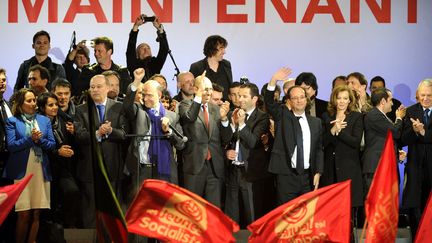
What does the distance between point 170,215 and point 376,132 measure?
143 inches

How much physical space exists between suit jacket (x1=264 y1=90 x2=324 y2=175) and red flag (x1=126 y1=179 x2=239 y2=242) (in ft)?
9.46

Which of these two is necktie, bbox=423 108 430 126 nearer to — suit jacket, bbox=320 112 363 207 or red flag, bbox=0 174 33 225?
suit jacket, bbox=320 112 363 207

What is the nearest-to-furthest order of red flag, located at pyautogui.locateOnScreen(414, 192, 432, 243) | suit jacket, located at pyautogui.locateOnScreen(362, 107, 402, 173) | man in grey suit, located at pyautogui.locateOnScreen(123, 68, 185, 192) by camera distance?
red flag, located at pyautogui.locateOnScreen(414, 192, 432, 243)
man in grey suit, located at pyautogui.locateOnScreen(123, 68, 185, 192)
suit jacket, located at pyautogui.locateOnScreen(362, 107, 402, 173)

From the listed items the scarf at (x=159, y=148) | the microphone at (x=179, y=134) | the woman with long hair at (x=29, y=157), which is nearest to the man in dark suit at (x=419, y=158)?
the microphone at (x=179, y=134)

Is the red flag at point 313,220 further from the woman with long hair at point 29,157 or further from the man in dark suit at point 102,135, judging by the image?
the woman with long hair at point 29,157

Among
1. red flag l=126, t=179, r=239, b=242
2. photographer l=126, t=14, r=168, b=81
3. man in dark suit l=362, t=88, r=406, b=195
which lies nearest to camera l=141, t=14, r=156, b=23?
photographer l=126, t=14, r=168, b=81

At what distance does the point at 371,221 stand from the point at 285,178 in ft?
9.98

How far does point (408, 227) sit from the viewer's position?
11156 mm

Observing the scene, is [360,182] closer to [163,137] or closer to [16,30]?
[163,137]

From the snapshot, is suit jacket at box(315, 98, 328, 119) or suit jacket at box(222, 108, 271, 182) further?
Answer: suit jacket at box(315, 98, 328, 119)

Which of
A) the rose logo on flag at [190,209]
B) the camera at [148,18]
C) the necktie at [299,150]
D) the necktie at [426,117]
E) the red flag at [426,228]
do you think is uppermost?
the camera at [148,18]

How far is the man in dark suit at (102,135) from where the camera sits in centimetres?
1023

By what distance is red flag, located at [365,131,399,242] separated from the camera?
736cm

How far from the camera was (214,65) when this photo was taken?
11781 millimetres
